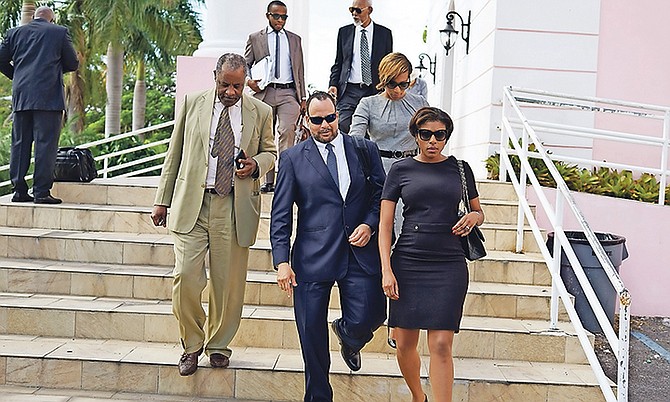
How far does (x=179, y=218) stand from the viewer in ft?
14.8

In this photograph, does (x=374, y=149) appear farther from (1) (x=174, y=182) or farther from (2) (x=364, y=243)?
(1) (x=174, y=182)

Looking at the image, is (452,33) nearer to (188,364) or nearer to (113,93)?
(188,364)

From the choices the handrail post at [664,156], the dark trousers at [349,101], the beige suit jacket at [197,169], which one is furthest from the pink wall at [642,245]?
the beige suit jacket at [197,169]

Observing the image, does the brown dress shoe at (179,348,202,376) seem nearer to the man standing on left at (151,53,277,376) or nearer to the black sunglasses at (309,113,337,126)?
the man standing on left at (151,53,277,376)

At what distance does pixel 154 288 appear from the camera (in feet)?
18.9

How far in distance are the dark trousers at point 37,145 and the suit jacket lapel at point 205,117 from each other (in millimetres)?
2973

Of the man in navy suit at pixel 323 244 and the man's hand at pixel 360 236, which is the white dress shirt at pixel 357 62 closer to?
the man in navy suit at pixel 323 244

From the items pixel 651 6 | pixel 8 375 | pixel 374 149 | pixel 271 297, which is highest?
pixel 651 6

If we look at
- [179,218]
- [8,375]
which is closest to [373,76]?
[179,218]

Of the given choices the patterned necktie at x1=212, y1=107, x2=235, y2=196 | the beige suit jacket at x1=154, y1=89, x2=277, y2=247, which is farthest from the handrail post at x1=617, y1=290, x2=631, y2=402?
the patterned necktie at x1=212, y1=107, x2=235, y2=196

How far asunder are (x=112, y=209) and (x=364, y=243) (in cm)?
372

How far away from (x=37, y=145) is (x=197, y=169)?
3085 millimetres

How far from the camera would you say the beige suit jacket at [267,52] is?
6.85 metres

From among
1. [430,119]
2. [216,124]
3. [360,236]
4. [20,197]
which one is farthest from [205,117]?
[20,197]
